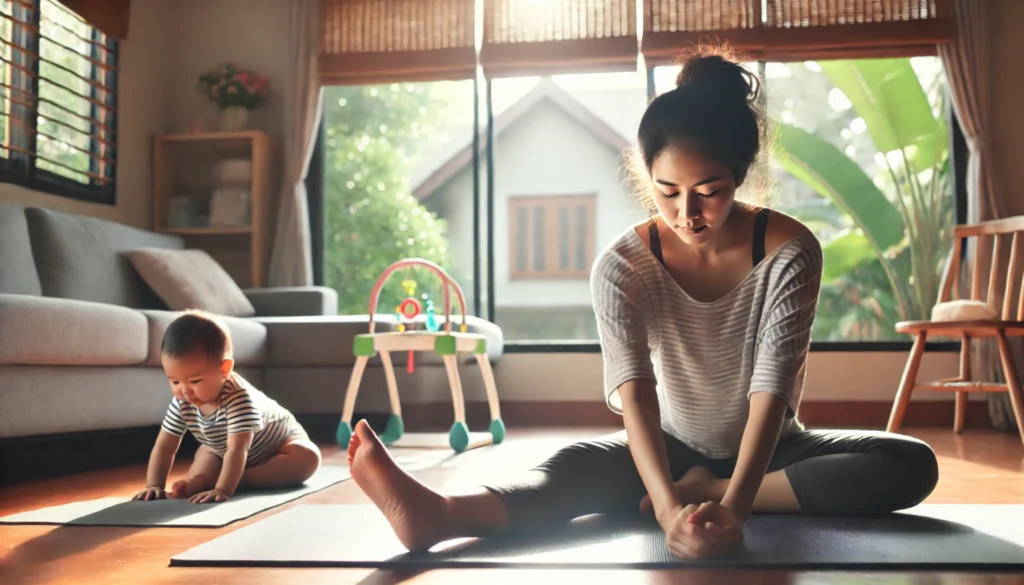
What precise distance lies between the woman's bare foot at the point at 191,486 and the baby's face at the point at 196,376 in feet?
0.60

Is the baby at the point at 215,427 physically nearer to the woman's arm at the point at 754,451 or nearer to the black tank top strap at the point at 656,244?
the black tank top strap at the point at 656,244

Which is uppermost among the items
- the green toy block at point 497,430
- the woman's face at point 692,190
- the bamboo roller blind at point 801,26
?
the bamboo roller blind at point 801,26

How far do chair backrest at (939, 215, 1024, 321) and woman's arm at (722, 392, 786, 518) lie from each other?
2.67 m

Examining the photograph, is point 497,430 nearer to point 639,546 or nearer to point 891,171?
point 639,546

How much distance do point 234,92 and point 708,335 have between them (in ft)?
12.2

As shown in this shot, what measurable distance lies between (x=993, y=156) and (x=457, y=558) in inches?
150

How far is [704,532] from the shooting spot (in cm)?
114

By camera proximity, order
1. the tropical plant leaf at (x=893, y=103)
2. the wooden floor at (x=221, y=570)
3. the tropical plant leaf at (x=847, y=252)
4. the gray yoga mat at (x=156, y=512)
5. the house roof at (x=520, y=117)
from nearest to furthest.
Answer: the wooden floor at (x=221, y=570)
the gray yoga mat at (x=156, y=512)
the tropical plant leaf at (x=893, y=103)
the tropical plant leaf at (x=847, y=252)
the house roof at (x=520, y=117)

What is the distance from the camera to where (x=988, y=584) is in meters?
1.09

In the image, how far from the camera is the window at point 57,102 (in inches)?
137

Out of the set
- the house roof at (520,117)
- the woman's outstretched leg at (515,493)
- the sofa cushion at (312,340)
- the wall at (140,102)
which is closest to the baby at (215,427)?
the woman's outstretched leg at (515,493)

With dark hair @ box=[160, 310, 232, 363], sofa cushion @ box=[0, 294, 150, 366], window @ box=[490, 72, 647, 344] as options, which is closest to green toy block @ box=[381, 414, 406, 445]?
sofa cushion @ box=[0, 294, 150, 366]

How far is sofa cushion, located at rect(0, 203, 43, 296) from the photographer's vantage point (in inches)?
113

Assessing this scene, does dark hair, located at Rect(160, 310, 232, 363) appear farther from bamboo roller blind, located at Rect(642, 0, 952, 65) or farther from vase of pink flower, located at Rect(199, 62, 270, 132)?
bamboo roller blind, located at Rect(642, 0, 952, 65)
